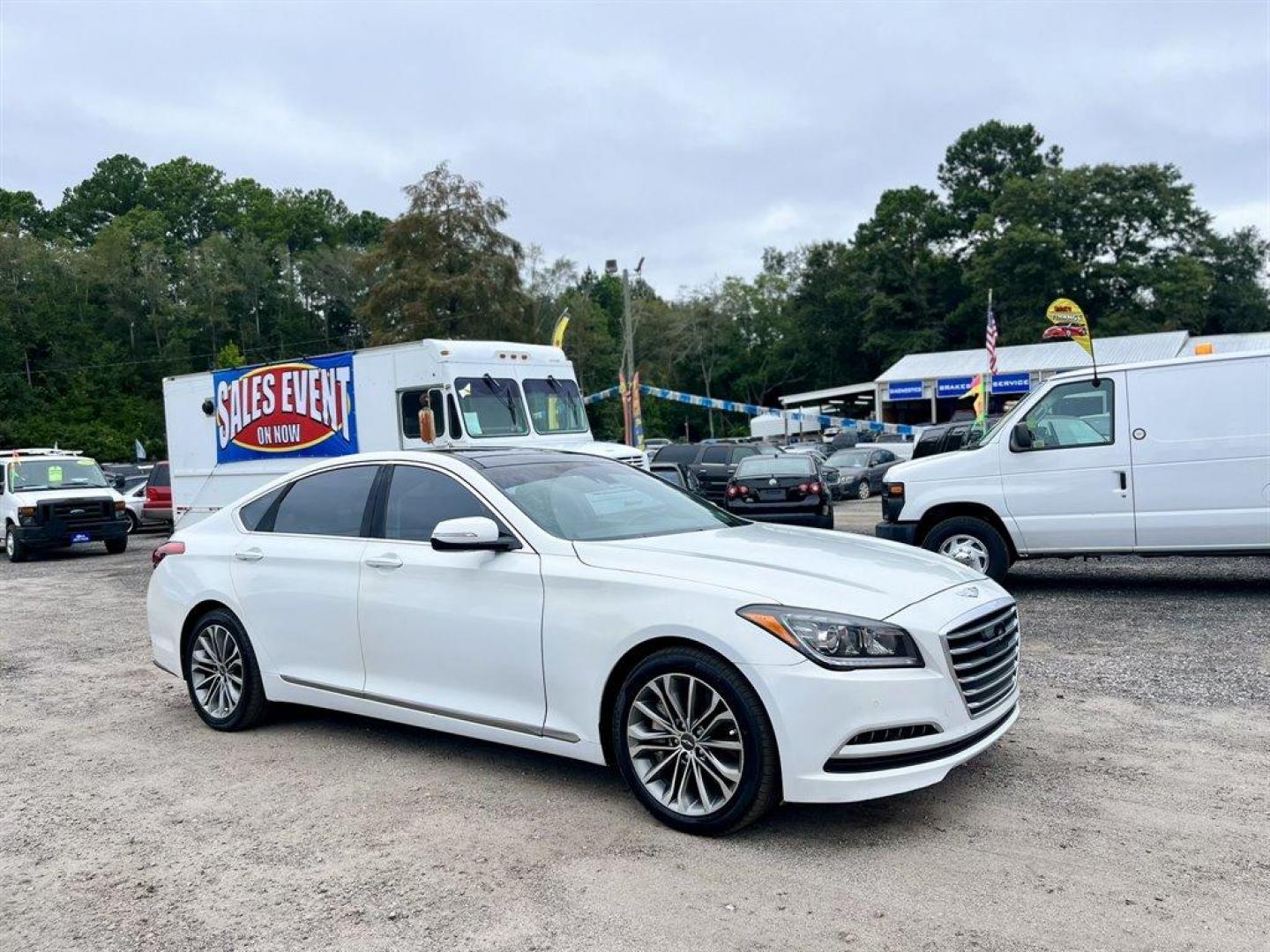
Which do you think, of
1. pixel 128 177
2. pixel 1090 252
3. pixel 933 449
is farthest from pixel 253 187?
pixel 933 449

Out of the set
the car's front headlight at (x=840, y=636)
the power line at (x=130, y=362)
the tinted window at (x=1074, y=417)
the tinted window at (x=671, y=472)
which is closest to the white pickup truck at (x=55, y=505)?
the tinted window at (x=671, y=472)

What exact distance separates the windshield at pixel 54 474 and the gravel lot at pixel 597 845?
14.9 m

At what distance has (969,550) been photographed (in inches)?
375

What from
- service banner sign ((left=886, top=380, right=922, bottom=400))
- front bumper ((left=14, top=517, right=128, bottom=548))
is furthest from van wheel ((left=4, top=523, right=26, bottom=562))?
service banner sign ((left=886, top=380, right=922, bottom=400))

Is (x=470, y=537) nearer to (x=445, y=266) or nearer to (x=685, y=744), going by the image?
(x=685, y=744)

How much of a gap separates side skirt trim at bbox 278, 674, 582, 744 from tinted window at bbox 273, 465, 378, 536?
31.9 inches

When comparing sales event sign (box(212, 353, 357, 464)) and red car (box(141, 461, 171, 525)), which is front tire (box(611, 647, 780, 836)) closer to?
sales event sign (box(212, 353, 357, 464))

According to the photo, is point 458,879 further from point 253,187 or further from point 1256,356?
point 253,187

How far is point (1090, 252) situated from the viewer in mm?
63281

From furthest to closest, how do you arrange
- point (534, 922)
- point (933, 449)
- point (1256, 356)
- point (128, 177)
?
point (128, 177)
point (933, 449)
point (1256, 356)
point (534, 922)

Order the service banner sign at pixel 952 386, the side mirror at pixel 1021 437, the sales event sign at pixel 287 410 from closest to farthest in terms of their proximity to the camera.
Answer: the side mirror at pixel 1021 437 → the sales event sign at pixel 287 410 → the service banner sign at pixel 952 386

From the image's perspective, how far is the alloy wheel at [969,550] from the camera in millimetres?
9484

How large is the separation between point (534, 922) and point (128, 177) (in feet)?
337

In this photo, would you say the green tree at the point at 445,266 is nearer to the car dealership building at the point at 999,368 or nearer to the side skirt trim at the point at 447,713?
the car dealership building at the point at 999,368
